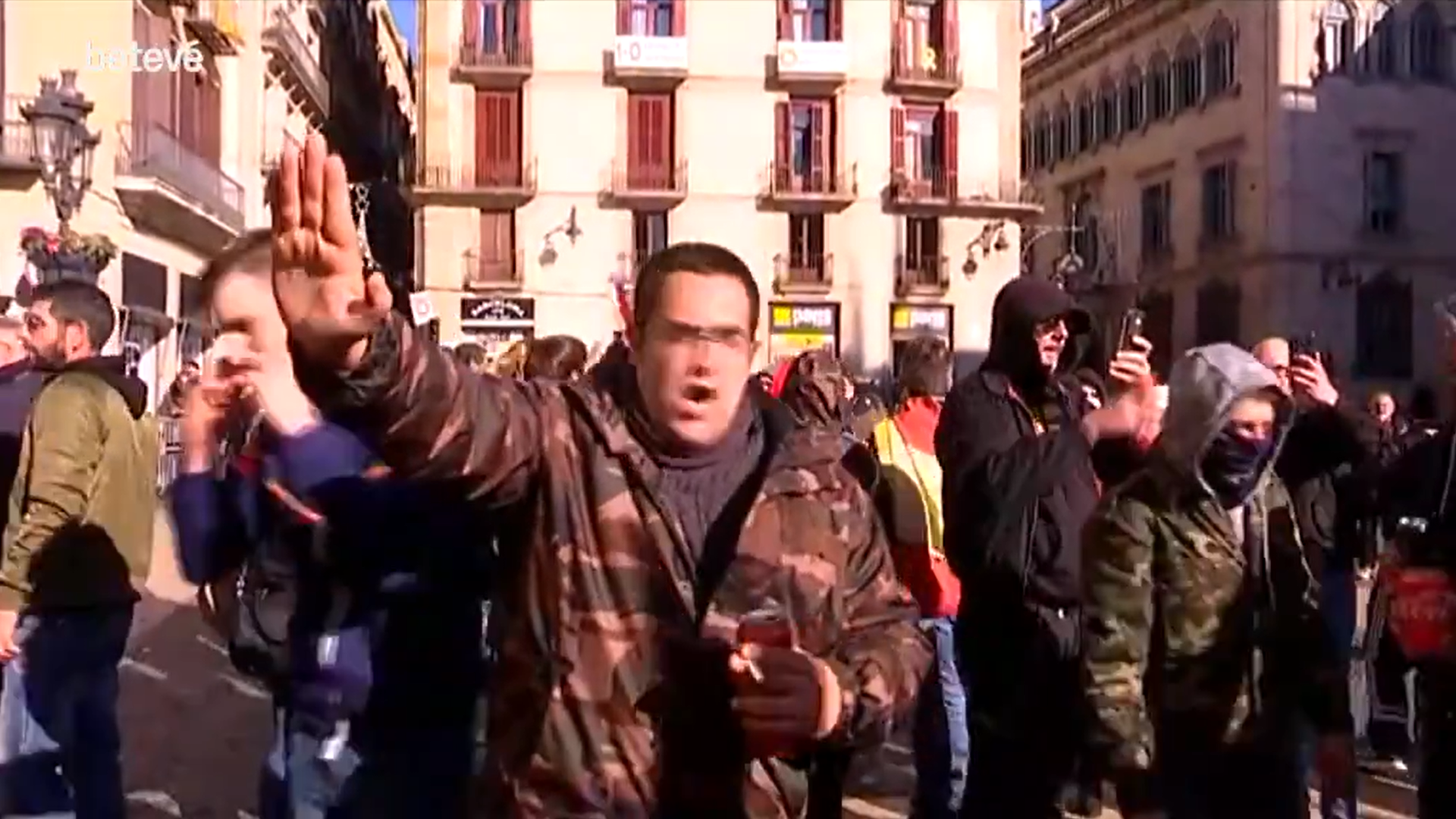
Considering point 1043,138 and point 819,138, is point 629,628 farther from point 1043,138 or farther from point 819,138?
point 1043,138

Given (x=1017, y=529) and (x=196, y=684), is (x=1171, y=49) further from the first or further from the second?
(x=1017, y=529)

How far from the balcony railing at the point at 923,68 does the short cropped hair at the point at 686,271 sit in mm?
34846

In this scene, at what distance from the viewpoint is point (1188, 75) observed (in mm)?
41938

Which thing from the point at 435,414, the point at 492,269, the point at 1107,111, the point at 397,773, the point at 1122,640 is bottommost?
the point at 397,773

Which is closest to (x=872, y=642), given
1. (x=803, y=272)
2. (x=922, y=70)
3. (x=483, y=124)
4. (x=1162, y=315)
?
(x=803, y=272)

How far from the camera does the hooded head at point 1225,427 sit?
4172 millimetres

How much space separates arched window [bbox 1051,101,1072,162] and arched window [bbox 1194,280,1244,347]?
8.60 meters

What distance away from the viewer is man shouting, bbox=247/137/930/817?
8.76ft

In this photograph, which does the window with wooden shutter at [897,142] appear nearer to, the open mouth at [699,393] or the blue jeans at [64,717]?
the blue jeans at [64,717]

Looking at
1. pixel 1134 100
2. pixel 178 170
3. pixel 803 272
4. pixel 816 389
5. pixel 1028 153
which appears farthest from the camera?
pixel 1028 153

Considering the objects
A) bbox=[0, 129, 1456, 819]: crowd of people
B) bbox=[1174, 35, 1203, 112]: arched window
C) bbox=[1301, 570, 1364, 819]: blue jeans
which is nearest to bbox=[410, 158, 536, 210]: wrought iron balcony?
bbox=[1174, 35, 1203, 112]: arched window

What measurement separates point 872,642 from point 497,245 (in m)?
33.9

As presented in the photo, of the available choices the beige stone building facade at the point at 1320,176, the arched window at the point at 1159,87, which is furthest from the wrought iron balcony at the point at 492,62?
the arched window at the point at 1159,87

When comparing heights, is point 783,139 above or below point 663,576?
above
